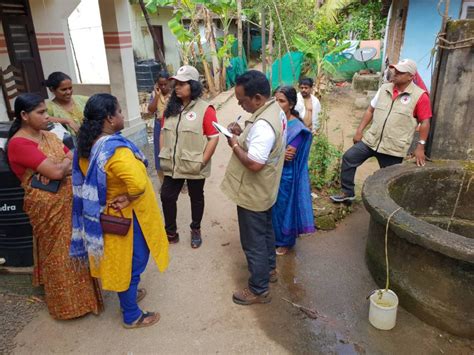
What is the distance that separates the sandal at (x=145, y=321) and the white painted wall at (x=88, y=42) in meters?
11.6

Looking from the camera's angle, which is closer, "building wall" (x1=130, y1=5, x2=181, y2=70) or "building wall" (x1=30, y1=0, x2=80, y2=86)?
"building wall" (x1=30, y1=0, x2=80, y2=86)

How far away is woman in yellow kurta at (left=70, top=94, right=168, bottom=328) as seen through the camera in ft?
7.21

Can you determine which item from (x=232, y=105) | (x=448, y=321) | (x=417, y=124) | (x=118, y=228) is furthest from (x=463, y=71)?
(x=232, y=105)

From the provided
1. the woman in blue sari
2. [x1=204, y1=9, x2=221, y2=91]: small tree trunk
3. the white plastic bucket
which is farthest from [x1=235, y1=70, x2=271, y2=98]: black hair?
[x1=204, y1=9, x2=221, y2=91]: small tree trunk

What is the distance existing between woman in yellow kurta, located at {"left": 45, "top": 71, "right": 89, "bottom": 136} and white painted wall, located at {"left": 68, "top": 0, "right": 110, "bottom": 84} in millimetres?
10045

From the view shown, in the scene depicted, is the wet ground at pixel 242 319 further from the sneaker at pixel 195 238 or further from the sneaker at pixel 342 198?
the sneaker at pixel 342 198

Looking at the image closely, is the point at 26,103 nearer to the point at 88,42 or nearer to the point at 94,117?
the point at 94,117

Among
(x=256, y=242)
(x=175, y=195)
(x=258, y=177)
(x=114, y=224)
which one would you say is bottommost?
(x=256, y=242)

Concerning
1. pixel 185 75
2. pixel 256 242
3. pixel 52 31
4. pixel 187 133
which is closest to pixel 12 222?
pixel 187 133

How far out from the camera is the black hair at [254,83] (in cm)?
250

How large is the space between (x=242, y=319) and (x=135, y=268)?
37.4 inches

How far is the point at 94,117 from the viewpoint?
7.27 feet

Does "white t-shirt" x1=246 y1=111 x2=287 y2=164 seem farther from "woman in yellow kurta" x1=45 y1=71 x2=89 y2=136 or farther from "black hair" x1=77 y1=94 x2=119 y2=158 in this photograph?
"woman in yellow kurta" x1=45 y1=71 x2=89 y2=136

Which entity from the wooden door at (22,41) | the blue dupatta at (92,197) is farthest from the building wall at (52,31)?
the blue dupatta at (92,197)
